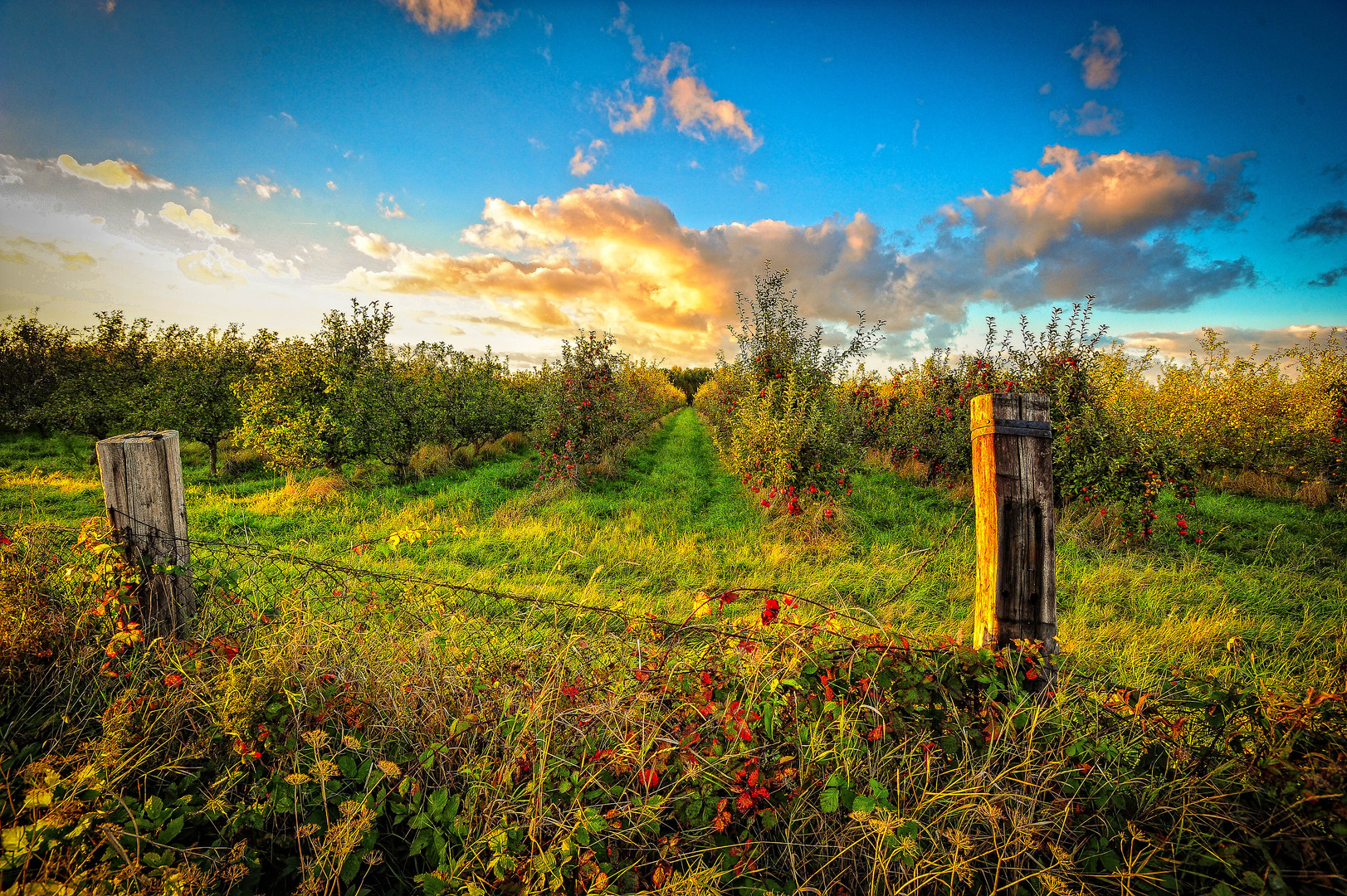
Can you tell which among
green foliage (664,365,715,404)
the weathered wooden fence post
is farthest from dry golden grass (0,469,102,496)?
green foliage (664,365,715,404)

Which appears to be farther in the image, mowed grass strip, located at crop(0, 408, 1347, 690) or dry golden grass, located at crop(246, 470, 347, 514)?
dry golden grass, located at crop(246, 470, 347, 514)

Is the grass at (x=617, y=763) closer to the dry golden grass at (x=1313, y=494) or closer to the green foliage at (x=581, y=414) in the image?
the green foliage at (x=581, y=414)

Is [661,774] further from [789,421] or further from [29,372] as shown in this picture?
[29,372]

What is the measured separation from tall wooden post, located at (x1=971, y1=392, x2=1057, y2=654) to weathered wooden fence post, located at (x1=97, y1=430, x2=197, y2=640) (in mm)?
4308

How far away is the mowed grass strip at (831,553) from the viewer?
457cm

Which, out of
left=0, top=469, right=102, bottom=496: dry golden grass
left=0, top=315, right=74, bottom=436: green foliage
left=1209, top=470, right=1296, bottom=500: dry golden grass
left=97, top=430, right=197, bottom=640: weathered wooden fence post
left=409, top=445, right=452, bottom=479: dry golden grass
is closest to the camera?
left=97, top=430, right=197, bottom=640: weathered wooden fence post

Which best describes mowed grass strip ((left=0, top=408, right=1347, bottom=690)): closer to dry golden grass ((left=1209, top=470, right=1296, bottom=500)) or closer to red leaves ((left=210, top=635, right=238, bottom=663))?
dry golden grass ((left=1209, top=470, right=1296, bottom=500))

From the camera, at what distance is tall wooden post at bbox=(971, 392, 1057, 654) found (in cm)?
228

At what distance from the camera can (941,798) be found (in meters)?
1.83

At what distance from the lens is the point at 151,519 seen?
9.14 ft

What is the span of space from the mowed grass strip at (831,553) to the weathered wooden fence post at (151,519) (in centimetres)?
127

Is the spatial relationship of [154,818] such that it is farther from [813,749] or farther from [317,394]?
[317,394]

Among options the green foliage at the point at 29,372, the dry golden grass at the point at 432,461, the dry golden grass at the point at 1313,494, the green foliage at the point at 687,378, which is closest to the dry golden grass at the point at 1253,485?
the dry golden grass at the point at 1313,494

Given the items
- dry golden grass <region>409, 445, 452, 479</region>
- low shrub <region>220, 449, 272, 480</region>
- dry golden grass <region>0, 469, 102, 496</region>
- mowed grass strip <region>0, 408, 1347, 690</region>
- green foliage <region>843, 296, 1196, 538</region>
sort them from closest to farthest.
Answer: mowed grass strip <region>0, 408, 1347, 690</region>, green foliage <region>843, 296, 1196, 538</region>, dry golden grass <region>0, 469, 102, 496</region>, low shrub <region>220, 449, 272, 480</region>, dry golden grass <region>409, 445, 452, 479</region>
